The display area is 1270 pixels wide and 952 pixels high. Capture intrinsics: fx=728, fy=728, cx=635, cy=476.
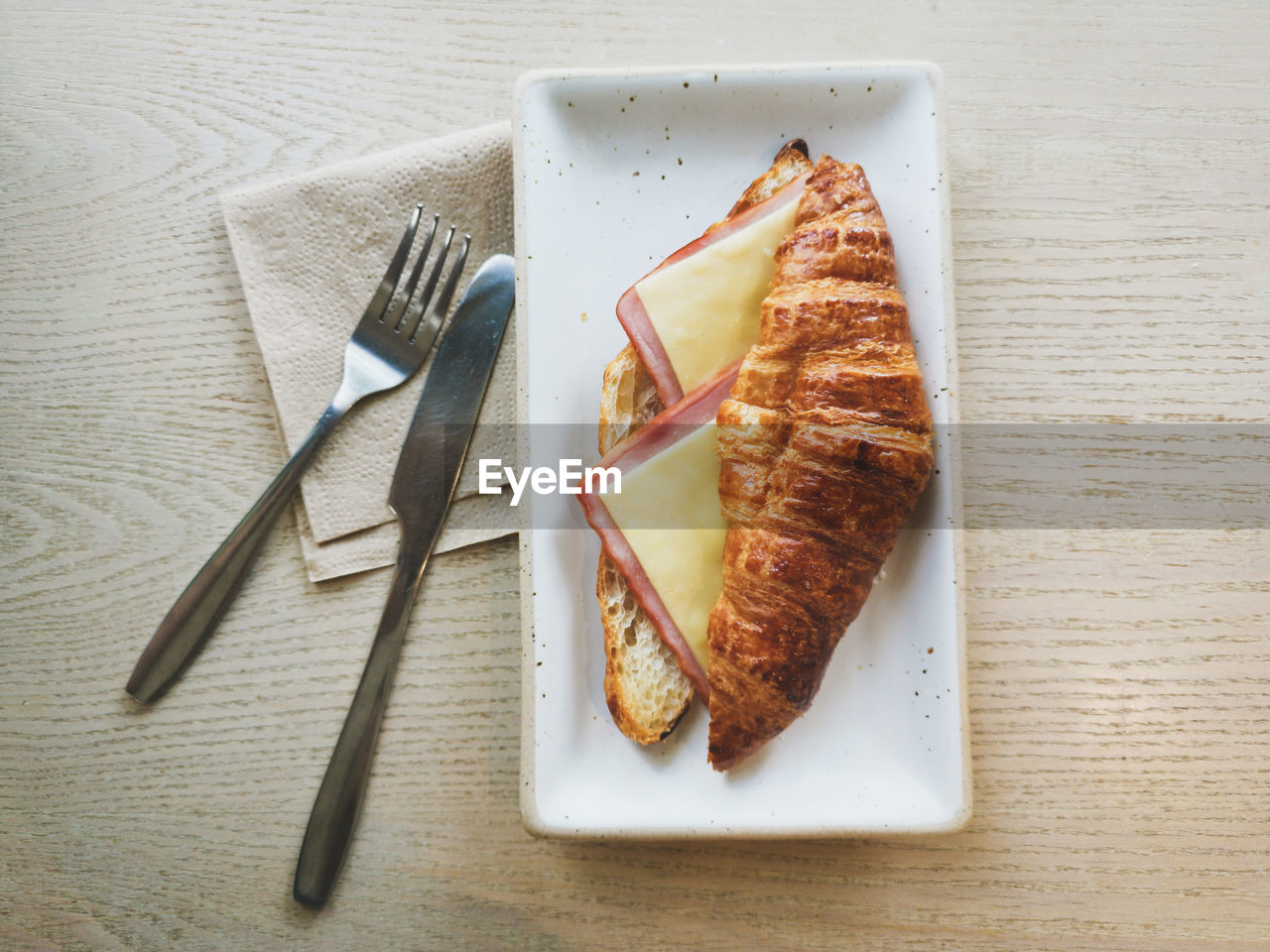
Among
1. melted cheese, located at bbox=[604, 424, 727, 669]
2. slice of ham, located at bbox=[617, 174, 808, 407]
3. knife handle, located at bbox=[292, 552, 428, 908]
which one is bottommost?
knife handle, located at bbox=[292, 552, 428, 908]

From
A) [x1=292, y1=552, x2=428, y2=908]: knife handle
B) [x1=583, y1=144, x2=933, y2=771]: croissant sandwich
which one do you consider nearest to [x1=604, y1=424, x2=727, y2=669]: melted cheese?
[x1=583, y1=144, x2=933, y2=771]: croissant sandwich

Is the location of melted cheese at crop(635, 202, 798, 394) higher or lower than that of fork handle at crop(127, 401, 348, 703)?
higher

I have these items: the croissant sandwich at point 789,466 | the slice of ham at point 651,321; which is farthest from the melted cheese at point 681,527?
the slice of ham at point 651,321

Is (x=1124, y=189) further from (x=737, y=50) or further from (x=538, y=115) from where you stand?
(x=538, y=115)

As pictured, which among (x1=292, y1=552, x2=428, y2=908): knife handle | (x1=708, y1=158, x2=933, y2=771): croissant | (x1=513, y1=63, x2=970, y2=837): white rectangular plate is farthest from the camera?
(x1=292, y1=552, x2=428, y2=908): knife handle

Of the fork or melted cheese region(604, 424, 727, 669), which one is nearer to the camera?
melted cheese region(604, 424, 727, 669)

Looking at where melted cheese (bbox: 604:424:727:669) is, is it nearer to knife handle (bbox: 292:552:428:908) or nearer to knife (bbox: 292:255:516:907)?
knife (bbox: 292:255:516:907)
